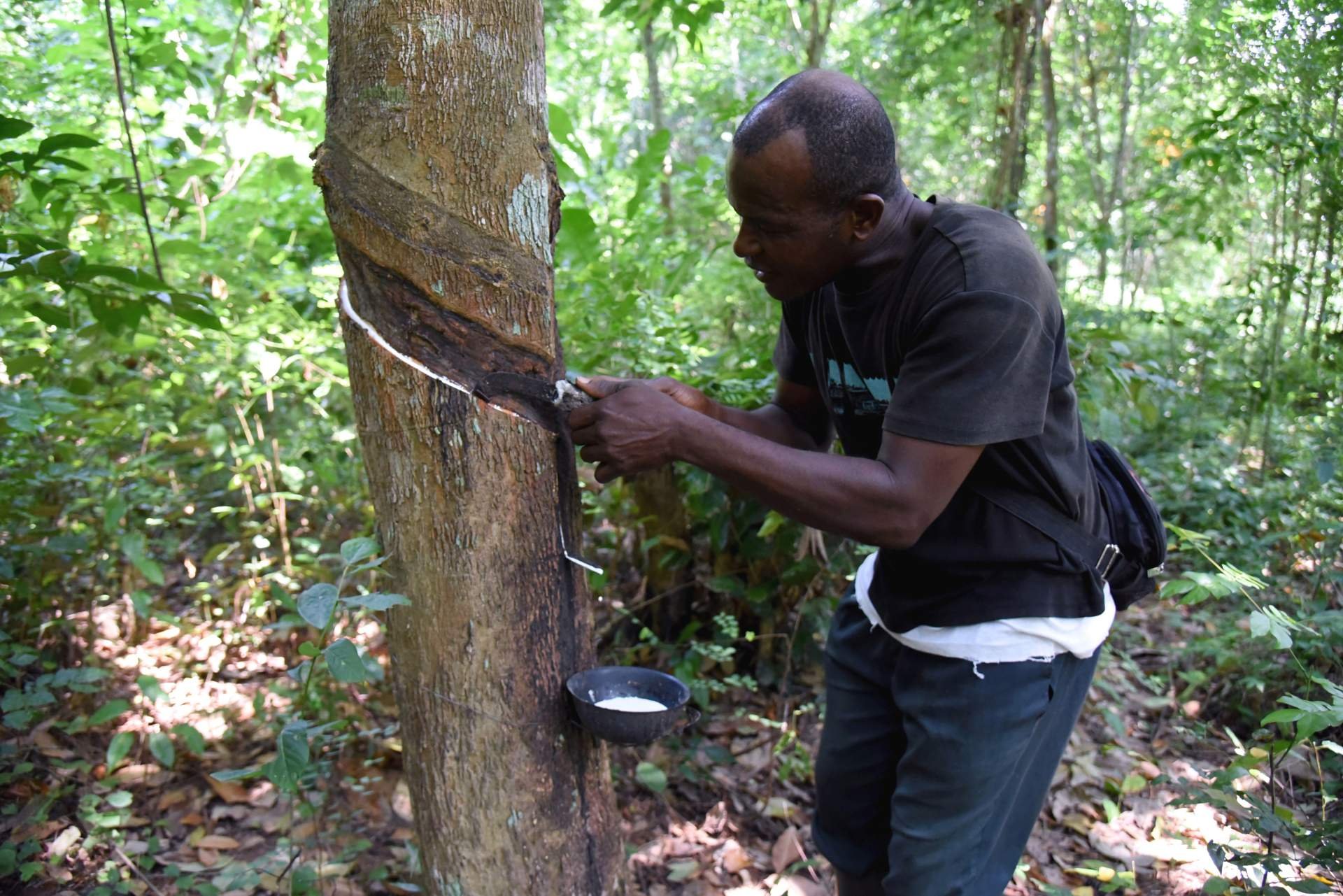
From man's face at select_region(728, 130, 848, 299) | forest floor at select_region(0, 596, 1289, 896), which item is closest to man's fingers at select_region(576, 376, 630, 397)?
man's face at select_region(728, 130, 848, 299)

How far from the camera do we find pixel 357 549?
163 centimetres

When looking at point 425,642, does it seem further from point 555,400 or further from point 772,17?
point 772,17

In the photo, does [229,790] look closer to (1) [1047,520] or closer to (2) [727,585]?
(2) [727,585]

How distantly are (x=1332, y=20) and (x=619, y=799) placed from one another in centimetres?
449

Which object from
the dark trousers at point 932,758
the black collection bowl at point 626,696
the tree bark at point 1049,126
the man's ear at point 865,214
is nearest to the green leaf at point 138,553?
the black collection bowl at point 626,696

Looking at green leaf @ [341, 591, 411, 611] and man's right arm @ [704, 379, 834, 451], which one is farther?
man's right arm @ [704, 379, 834, 451]

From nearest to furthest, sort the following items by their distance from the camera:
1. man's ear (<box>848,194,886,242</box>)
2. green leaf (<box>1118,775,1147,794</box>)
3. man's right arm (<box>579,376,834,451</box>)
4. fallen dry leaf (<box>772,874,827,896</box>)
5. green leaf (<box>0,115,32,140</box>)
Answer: man's ear (<box>848,194,886,242</box>) < green leaf (<box>0,115,32,140</box>) < man's right arm (<box>579,376,834,451</box>) < fallen dry leaf (<box>772,874,827,896</box>) < green leaf (<box>1118,775,1147,794</box>)

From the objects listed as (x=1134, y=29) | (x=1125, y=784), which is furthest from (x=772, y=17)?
(x=1125, y=784)

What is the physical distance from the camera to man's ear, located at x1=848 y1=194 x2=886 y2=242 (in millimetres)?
1692

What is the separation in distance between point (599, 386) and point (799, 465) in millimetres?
401

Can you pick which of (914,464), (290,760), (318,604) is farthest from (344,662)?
(914,464)

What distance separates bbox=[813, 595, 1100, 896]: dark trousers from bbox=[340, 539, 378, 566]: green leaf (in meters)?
1.12

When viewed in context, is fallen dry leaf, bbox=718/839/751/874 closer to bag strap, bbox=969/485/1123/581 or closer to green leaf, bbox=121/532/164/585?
bag strap, bbox=969/485/1123/581

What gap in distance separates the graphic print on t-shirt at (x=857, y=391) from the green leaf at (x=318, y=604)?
1088mm
